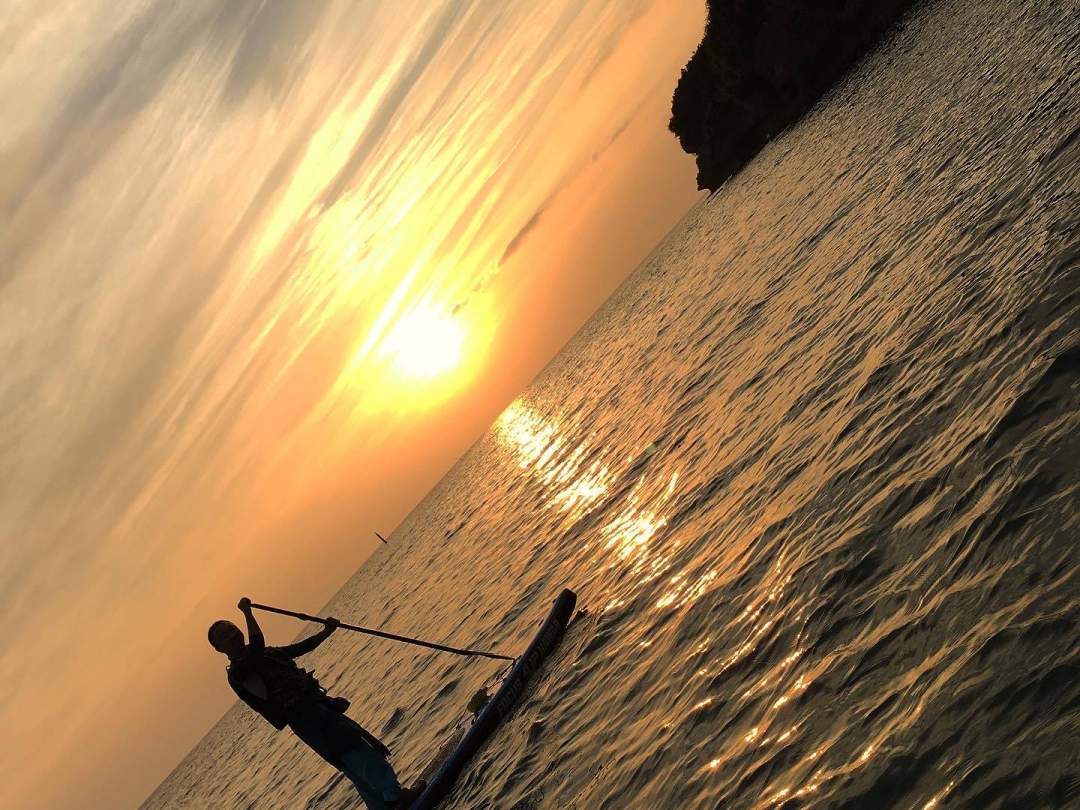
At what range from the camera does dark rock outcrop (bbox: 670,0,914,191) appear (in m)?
91.6

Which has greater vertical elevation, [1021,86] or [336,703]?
[336,703]

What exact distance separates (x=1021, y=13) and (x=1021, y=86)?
19.7 meters

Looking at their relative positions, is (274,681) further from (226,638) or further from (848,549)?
(848,549)

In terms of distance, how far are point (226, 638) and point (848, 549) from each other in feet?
29.2

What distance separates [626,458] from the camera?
32.7 metres

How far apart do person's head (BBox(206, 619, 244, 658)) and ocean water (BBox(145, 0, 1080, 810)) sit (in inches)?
183

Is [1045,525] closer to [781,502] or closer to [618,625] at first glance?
[781,502]

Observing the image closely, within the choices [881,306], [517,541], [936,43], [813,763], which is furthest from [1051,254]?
[936,43]

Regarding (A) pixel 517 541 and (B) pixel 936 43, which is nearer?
(A) pixel 517 541

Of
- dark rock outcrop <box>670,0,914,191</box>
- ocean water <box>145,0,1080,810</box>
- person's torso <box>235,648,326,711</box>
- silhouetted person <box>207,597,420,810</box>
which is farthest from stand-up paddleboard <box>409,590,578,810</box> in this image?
dark rock outcrop <box>670,0,914,191</box>

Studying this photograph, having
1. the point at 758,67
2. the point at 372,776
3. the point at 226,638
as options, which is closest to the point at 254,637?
the point at 226,638

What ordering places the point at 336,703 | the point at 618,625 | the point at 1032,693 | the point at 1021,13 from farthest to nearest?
the point at 1021,13
the point at 618,625
the point at 336,703
the point at 1032,693

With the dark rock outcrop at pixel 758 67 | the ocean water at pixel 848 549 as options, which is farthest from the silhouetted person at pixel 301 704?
the dark rock outcrop at pixel 758 67

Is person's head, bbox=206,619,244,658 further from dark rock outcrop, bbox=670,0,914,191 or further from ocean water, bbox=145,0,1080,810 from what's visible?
dark rock outcrop, bbox=670,0,914,191
